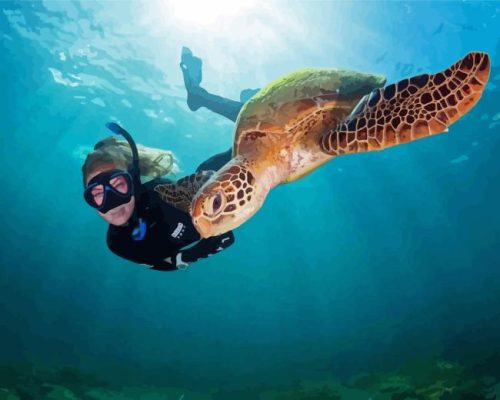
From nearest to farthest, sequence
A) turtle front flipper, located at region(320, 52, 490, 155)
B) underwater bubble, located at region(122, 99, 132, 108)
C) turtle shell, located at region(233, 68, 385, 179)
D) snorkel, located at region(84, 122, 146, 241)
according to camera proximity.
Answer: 1. turtle front flipper, located at region(320, 52, 490, 155)
2. turtle shell, located at region(233, 68, 385, 179)
3. snorkel, located at region(84, 122, 146, 241)
4. underwater bubble, located at region(122, 99, 132, 108)

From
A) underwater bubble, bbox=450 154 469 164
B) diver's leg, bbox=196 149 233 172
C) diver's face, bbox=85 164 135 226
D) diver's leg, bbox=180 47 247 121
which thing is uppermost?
underwater bubble, bbox=450 154 469 164

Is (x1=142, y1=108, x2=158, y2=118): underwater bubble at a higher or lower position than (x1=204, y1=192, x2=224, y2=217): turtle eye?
higher

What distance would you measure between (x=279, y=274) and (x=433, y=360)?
2244 cm

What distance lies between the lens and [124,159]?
3.77 m

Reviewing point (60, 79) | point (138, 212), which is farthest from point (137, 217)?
point (60, 79)

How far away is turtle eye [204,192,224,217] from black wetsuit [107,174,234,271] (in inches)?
34.5

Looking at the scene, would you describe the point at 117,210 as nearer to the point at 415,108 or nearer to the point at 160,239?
the point at 160,239

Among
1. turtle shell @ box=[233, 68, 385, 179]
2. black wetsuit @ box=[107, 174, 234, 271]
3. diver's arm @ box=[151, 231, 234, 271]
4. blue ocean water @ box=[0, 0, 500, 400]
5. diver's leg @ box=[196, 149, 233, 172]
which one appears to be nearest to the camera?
turtle shell @ box=[233, 68, 385, 179]

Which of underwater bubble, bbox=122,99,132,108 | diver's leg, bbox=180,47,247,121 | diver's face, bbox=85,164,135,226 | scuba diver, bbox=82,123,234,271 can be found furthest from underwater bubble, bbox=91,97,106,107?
diver's face, bbox=85,164,135,226

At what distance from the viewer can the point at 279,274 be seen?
3700 cm

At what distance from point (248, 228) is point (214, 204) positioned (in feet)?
96.6

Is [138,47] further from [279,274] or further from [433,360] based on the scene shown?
[279,274]

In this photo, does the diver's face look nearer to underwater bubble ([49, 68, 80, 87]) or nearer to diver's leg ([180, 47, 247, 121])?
diver's leg ([180, 47, 247, 121])

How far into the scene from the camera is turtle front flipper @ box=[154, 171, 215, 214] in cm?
345
